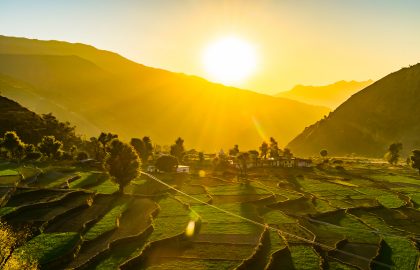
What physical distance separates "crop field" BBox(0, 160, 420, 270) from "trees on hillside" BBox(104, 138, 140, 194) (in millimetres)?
3546

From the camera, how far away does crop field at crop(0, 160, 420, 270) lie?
52.5 m

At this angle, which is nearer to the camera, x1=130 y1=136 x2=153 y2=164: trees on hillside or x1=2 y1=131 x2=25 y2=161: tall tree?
x1=2 y1=131 x2=25 y2=161: tall tree

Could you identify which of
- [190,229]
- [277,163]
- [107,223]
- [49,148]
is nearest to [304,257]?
Result: [190,229]

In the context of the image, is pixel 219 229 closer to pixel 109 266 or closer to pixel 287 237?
pixel 287 237

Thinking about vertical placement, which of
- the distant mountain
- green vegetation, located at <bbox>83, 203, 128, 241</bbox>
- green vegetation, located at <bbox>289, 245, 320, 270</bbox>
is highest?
the distant mountain

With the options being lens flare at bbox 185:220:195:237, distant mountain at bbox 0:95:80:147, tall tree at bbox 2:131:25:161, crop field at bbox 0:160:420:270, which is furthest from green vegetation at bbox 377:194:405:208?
distant mountain at bbox 0:95:80:147

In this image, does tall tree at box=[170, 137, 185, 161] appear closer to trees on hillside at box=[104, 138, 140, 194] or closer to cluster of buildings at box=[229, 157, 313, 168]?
cluster of buildings at box=[229, 157, 313, 168]

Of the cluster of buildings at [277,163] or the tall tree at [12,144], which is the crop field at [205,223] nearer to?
the tall tree at [12,144]

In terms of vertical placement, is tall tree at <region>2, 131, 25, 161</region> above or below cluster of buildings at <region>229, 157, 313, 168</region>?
above

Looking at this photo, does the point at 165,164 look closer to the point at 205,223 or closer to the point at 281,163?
the point at 281,163

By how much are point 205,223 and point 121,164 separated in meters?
28.5

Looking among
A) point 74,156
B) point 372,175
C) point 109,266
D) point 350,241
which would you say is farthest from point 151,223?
point 372,175

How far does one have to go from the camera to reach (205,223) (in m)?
68.9

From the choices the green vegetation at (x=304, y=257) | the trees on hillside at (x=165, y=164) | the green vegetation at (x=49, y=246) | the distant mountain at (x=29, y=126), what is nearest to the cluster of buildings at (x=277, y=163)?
the trees on hillside at (x=165, y=164)
